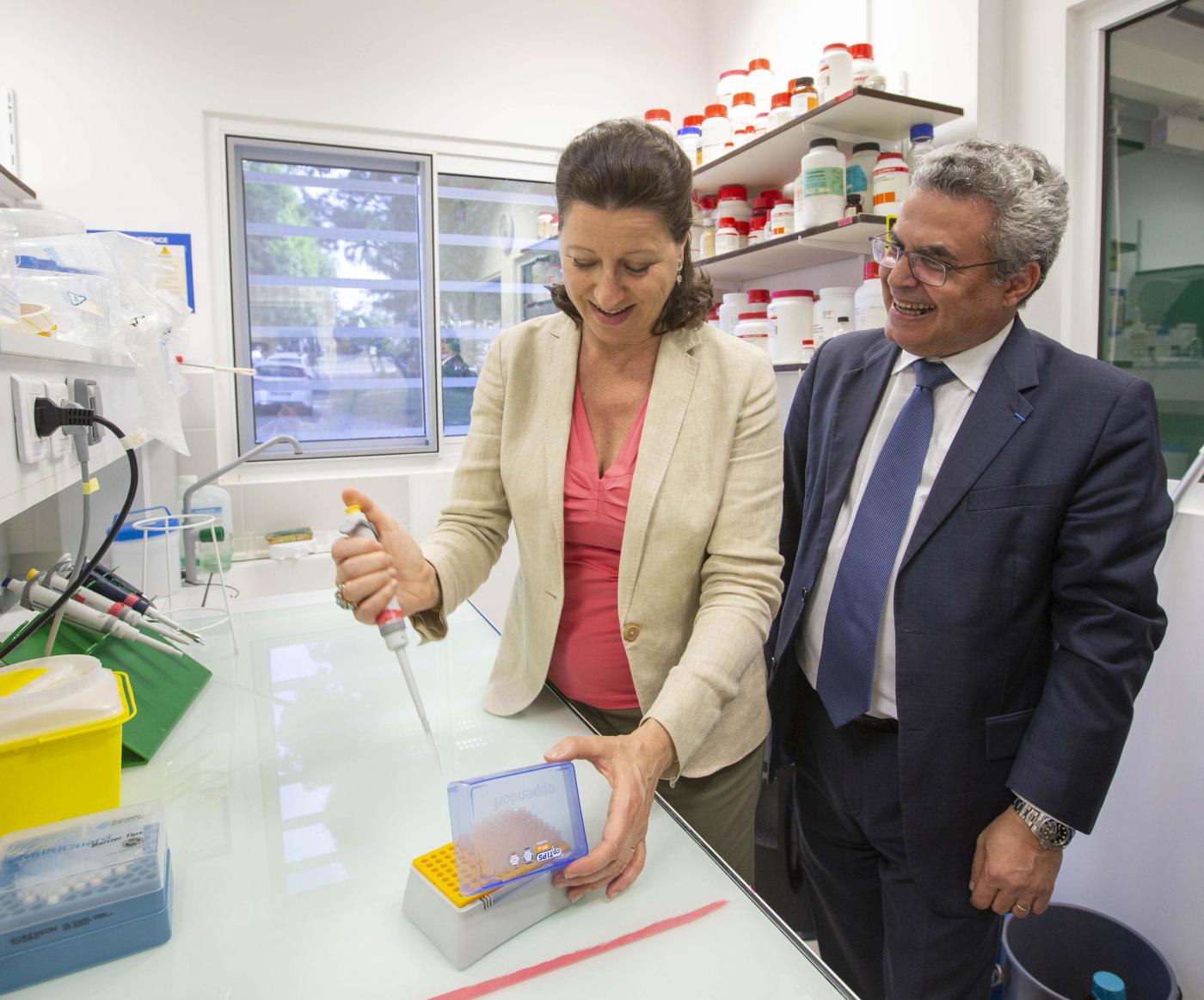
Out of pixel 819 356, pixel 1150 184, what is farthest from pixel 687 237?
pixel 1150 184

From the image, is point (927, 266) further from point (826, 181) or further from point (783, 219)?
point (783, 219)

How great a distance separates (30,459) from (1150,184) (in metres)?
2.20

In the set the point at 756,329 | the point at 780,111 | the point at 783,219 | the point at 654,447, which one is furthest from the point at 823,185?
the point at 654,447

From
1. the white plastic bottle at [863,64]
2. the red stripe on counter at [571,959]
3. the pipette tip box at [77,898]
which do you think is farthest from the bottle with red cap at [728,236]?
the pipette tip box at [77,898]

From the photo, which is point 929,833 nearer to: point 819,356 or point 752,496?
point 752,496

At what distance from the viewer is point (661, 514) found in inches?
43.9

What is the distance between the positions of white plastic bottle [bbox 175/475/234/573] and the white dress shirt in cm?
188

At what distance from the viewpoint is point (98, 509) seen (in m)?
2.04

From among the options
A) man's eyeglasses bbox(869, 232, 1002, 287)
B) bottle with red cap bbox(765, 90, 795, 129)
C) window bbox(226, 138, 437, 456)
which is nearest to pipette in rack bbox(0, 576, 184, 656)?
man's eyeglasses bbox(869, 232, 1002, 287)

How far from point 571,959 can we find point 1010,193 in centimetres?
122

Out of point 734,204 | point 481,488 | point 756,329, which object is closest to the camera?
point 481,488

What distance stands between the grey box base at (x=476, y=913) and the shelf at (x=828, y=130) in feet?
6.37

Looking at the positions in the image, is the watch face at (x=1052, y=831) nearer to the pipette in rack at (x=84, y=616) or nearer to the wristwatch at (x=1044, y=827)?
the wristwatch at (x=1044, y=827)

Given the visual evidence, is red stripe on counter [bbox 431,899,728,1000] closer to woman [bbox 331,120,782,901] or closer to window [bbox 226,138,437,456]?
woman [bbox 331,120,782,901]
